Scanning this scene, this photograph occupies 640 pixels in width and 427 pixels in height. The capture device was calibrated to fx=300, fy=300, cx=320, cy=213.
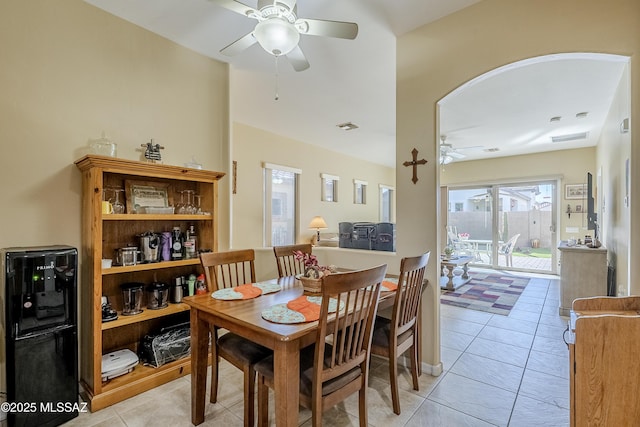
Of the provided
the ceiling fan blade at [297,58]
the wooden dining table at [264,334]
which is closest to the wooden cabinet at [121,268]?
the wooden dining table at [264,334]

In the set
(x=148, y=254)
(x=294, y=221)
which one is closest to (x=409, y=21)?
(x=148, y=254)

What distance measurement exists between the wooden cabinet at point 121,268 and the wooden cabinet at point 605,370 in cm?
252

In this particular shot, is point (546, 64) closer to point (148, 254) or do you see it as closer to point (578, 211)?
point (148, 254)

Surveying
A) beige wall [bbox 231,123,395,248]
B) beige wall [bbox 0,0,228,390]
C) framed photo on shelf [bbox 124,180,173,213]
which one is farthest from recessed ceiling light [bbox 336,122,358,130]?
framed photo on shelf [bbox 124,180,173,213]

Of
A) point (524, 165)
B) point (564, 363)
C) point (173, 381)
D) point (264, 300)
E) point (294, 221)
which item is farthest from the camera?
point (524, 165)

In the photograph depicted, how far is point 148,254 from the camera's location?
8.02 ft

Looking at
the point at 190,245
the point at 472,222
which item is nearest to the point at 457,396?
the point at 190,245

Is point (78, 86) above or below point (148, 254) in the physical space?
above

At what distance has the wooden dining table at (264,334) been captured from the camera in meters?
1.37

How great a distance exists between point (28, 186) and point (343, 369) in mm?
2350

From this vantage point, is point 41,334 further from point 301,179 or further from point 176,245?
point 301,179

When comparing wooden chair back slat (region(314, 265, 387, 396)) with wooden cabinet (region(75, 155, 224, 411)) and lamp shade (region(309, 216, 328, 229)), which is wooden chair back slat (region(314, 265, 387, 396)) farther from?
lamp shade (region(309, 216, 328, 229))

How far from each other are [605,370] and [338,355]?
1127 mm

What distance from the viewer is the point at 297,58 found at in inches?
86.7
